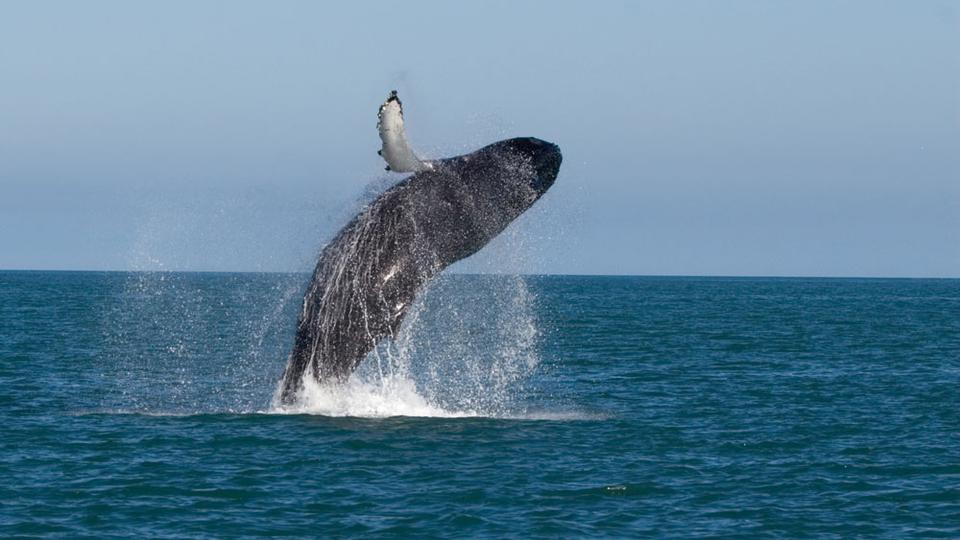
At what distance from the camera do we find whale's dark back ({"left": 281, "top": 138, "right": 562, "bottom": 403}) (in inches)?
786

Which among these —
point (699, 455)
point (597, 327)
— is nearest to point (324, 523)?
point (699, 455)

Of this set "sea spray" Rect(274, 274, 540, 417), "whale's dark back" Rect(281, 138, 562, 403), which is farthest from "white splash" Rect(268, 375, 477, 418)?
"whale's dark back" Rect(281, 138, 562, 403)

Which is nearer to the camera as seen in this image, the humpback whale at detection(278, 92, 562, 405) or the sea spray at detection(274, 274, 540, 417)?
the humpback whale at detection(278, 92, 562, 405)

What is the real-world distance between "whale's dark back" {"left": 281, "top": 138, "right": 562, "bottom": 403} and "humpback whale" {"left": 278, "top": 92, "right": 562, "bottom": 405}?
0.05 feet

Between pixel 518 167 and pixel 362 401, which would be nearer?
pixel 518 167

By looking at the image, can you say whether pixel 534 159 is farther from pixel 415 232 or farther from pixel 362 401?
pixel 362 401

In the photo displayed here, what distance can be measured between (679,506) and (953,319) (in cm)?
7191

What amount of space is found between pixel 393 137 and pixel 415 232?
263 centimetres

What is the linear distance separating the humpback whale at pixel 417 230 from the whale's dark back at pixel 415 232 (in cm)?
1

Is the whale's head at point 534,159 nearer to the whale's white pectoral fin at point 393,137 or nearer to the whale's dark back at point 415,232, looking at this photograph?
the whale's dark back at point 415,232

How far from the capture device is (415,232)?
65.5 ft

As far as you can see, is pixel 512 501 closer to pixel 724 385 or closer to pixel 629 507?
pixel 629 507

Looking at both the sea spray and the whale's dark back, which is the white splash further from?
the whale's dark back

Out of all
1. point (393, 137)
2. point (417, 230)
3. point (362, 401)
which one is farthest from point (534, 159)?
point (362, 401)
